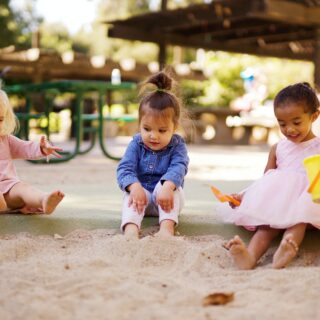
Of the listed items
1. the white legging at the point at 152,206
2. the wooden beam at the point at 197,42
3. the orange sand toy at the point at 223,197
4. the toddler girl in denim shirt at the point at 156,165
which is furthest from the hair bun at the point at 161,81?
the wooden beam at the point at 197,42

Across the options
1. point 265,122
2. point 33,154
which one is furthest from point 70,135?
point 33,154

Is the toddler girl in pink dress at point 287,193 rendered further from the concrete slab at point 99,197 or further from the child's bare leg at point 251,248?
the concrete slab at point 99,197

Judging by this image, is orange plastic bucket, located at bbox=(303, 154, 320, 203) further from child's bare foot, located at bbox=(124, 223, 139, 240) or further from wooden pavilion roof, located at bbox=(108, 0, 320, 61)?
wooden pavilion roof, located at bbox=(108, 0, 320, 61)

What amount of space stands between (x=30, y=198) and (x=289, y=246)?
1.18 meters

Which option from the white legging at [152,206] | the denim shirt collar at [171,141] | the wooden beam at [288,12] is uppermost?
the wooden beam at [288,12]

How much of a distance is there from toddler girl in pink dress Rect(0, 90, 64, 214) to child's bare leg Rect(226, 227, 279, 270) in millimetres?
866

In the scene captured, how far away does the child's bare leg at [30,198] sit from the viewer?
102 inches

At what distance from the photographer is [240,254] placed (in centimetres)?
219

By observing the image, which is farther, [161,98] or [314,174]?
[161,98]

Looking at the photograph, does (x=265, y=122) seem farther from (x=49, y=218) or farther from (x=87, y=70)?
(x=49, y=218)

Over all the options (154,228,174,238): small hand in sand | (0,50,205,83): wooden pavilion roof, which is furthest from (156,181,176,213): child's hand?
(0,50,205,83): wooden pavilion roof

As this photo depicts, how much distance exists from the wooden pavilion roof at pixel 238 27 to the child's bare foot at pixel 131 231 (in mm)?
6092

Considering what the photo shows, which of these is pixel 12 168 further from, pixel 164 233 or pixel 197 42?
pixel 197 42

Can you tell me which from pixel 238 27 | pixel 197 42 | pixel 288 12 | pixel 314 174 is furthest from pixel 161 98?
pixel 197 42
